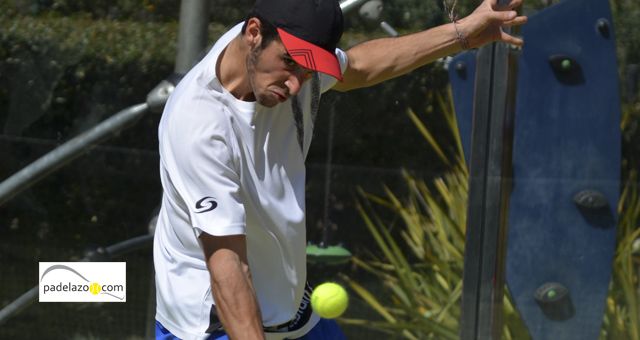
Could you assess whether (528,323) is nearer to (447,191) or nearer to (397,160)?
(447,191)

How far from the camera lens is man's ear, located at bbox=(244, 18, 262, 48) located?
200 centimetres

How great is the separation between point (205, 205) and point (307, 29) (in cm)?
49

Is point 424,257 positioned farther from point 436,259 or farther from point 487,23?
point 487,23

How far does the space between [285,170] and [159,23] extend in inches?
70.1

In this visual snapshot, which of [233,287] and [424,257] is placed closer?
[233,287]

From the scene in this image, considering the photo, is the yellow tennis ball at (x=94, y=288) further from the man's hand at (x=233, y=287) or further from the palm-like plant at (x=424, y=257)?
the man's hand at (x=233, y=287)

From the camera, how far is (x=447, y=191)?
12.3ft

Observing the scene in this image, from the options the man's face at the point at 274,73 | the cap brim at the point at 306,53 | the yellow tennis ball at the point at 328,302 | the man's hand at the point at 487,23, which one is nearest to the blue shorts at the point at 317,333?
the yellow tennis ball at the point at 328,302

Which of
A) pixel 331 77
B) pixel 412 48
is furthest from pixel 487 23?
pixel 331 77

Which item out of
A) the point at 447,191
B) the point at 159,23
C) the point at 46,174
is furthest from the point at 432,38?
the point at 46,174

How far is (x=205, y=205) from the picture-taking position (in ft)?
6.42

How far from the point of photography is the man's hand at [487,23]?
8.08 ft

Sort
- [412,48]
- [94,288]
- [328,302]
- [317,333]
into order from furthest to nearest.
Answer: [94,288], [328,302], [412,48], [317,333]

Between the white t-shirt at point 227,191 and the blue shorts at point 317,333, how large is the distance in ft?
0.10
